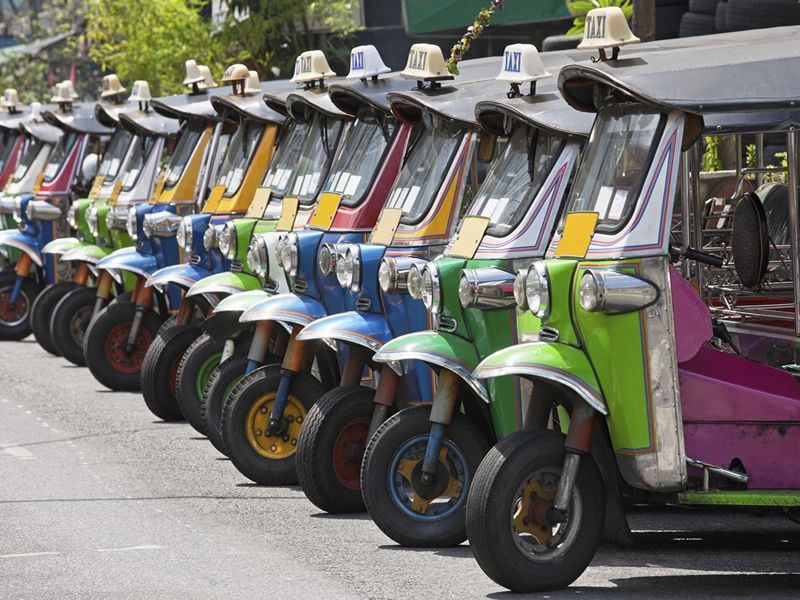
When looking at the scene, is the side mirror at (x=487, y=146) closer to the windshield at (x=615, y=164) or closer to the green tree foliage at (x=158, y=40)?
the windshield at (x=615, y=164)

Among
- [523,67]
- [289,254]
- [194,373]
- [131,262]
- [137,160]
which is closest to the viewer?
[523,67]

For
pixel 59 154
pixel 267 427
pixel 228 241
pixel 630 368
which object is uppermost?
pixel 59 154

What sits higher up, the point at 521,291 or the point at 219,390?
the point at 521,291

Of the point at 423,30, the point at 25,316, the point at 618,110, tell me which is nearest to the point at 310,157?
the point at 618,110

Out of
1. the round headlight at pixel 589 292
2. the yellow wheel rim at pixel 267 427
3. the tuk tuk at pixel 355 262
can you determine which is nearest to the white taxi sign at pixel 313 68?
the tuk tuk at pixel 355 262

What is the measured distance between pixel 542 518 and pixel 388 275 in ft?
6.17

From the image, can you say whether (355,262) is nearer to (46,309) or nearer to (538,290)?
(538,290)

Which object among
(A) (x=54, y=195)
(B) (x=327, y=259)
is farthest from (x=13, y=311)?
(B) (x=327, y=259)

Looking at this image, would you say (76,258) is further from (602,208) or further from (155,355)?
(602,208)

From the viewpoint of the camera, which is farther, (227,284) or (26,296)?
(26,296)

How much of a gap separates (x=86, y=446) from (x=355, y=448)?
3074 mm

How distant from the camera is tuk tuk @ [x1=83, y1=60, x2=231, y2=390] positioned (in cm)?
1284

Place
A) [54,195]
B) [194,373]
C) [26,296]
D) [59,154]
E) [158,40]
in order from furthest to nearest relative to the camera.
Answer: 1. [158,40]
2. [26,296]
3. [59,154]
4. [54,195]
5. [194,373]

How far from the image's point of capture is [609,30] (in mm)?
7211
